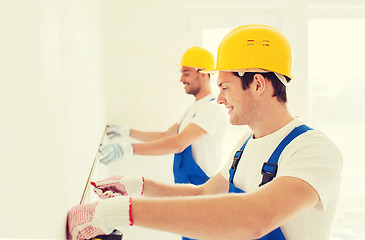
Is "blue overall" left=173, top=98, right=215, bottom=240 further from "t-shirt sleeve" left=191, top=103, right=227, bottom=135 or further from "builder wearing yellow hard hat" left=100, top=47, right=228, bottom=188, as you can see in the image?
"t-shirt sleeve" left=191, top=103, right=227, bottom=135

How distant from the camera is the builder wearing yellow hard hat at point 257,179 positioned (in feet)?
3.00

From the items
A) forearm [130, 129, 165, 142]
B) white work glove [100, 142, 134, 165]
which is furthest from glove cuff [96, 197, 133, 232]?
forearm [130, 129, 165, 142]

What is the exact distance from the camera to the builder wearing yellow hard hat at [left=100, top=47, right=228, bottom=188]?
234cm

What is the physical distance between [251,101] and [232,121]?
0.39 ft

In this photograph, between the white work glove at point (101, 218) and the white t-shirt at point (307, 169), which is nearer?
the white work glove at point (101, 218)

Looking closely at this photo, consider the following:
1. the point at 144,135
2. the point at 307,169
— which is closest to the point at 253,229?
the point at 307,169

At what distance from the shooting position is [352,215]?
3.43 meters

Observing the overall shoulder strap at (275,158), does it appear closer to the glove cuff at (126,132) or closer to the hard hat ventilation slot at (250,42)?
the hard hat ventilation slot at (250,42)

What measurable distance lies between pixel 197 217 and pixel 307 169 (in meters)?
0.39

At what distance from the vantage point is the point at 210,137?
2.46m

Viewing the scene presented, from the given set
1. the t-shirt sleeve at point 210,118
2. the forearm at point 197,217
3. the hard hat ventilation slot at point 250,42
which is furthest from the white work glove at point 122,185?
the t-shirt sleeve at point 210,118

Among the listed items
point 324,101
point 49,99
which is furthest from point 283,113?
point 324,101

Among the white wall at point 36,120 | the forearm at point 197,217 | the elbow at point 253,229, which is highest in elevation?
the white wall at point 36,120

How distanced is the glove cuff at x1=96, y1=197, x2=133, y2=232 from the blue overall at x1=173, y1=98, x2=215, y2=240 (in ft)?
4.96
